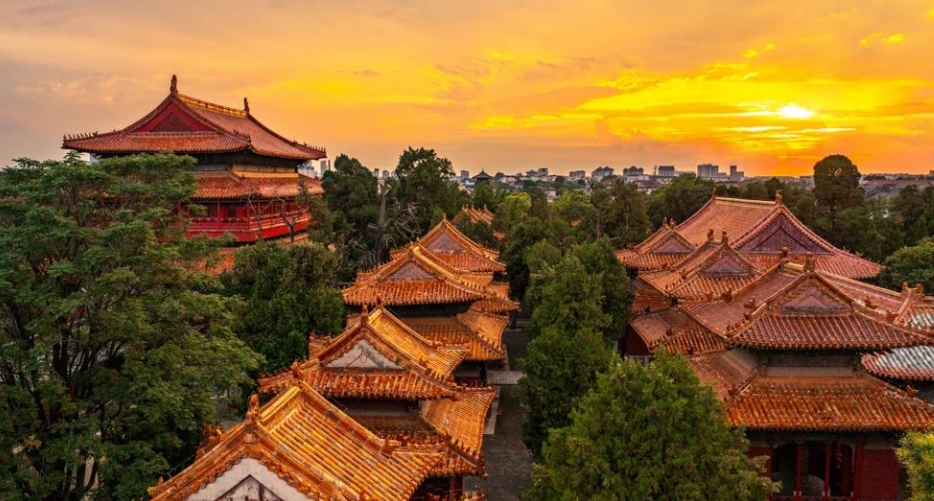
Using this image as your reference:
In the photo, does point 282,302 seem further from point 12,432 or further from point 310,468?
point 310,468

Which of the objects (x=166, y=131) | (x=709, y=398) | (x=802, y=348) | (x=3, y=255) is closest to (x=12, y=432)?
(x=3, y=255)

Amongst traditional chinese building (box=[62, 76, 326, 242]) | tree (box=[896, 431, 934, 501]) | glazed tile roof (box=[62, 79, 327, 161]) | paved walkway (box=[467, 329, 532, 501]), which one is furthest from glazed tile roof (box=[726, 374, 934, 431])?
glazed tile roof (box=[62, 79, 327, 161])

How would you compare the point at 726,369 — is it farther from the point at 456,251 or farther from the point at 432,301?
the point at 456,251

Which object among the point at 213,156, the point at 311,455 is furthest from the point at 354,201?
the point at 311,455

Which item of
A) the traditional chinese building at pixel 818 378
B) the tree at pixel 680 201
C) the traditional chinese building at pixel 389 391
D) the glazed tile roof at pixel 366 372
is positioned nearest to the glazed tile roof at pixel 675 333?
the traditional chinese building at pixel 818 378

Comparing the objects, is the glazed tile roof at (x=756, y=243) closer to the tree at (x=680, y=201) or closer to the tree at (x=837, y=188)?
the tree at (x=837, y=188)
